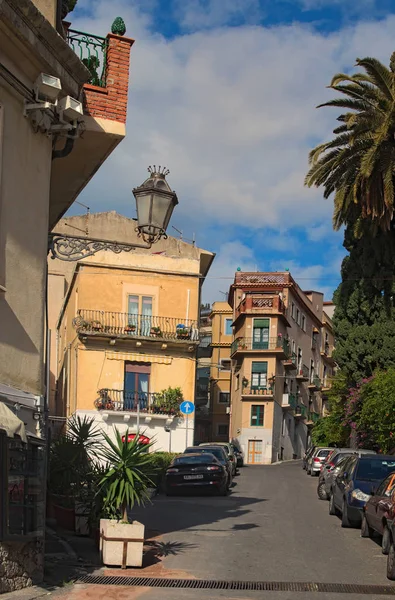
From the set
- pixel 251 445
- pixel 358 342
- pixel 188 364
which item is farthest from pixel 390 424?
pixel 251 445

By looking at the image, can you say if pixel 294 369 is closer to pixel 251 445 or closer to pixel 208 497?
pixel 251 445

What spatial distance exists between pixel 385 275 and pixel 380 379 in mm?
5796

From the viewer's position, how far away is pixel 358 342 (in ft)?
126

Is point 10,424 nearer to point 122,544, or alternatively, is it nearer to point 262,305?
point 122,544

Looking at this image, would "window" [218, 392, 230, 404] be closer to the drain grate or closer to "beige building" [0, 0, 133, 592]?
the drain grate

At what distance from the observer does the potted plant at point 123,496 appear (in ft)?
38.6

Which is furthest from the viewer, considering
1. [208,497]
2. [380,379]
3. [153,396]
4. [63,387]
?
[63,387]

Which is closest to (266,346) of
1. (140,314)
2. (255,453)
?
(255,453)

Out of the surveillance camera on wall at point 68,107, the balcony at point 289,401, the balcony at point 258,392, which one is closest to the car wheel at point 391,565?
the surveillance camera on wall at point 68,107

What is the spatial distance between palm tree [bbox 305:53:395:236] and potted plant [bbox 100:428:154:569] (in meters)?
18.1

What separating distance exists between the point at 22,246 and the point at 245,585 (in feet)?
16.8

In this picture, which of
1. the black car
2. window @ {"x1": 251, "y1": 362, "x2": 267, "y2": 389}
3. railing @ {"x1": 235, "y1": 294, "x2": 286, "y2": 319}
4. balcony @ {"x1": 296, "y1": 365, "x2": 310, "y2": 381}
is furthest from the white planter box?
balcony @ {"x1": 296, "y1": 365, "x2": 310, "y2": 381}

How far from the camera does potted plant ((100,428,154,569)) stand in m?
11.8

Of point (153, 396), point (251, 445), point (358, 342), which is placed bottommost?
point (251, 445)
